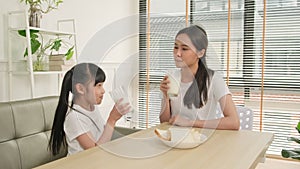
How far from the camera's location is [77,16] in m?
2.96

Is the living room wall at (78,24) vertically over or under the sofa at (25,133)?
over

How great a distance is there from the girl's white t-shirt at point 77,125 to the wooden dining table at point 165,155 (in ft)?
0.50

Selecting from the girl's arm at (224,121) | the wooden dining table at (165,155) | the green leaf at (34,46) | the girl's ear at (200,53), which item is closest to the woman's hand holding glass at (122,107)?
the wooden dining table at (165,155)

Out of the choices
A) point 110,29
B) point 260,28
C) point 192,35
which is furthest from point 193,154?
point 260,28

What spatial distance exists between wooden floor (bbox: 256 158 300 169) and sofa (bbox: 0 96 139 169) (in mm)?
1761

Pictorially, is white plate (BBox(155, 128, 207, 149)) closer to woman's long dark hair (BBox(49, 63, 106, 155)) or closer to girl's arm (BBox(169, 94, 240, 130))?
girl's arm (BBox(169, 94, 240, 130))

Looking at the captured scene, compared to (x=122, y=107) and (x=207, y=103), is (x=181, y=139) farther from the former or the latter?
(x=207, y=103)

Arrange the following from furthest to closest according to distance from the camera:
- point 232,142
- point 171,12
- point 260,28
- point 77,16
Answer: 1. point 171,12
2. point 260,28
3. point 77,16
4. point 232,142

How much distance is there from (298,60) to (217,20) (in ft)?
2.98

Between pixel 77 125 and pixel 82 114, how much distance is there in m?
0.07

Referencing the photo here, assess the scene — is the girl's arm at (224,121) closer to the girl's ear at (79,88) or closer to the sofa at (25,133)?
the girl's ear at (79,88)

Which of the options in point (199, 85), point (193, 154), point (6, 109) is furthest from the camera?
point (199, 85)

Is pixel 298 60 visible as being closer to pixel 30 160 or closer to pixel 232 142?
pixel 232 142

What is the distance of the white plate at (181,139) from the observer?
1.24 meters
